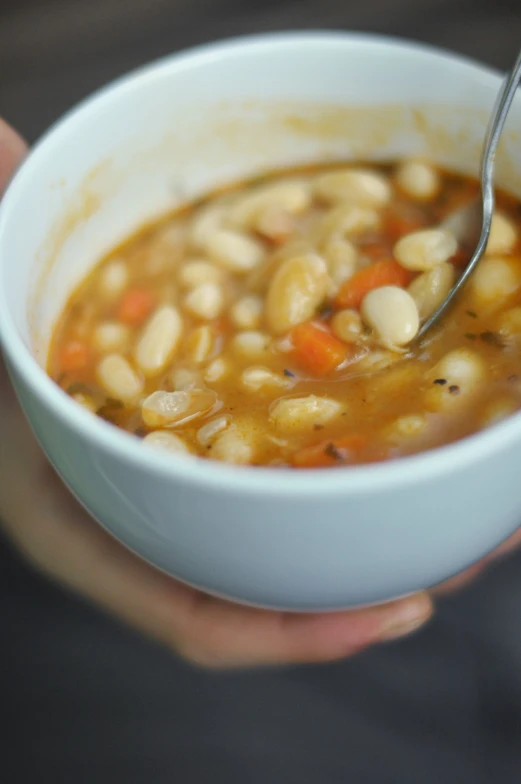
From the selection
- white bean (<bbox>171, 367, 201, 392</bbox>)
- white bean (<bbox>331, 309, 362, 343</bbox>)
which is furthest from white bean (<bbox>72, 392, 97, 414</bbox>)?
white bean (<bbox>331, 309, 362, 343</bbox>)

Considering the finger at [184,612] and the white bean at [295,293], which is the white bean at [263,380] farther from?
the finger at [184,612]

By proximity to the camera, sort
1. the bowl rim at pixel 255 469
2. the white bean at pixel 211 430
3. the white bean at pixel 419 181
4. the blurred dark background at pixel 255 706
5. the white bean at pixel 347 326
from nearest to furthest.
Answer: the bowl rim at pixel 255 469 → the blurred dark background at pixel 255 706 → the white bean at pixel 211 430 → the white bean at pixel 347 326 → the white bean at pixel 419 181

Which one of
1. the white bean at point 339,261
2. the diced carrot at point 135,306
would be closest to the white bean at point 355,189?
A: the white bean at point 339,261

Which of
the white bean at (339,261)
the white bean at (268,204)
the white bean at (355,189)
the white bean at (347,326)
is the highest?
the white bean at (355,189)

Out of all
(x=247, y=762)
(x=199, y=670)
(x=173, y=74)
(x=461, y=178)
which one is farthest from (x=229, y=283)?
(x=247, y=762)

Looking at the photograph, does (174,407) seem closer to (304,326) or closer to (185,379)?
(185,379)

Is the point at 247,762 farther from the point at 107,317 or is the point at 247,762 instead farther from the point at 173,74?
the point at 173,74
